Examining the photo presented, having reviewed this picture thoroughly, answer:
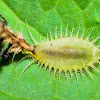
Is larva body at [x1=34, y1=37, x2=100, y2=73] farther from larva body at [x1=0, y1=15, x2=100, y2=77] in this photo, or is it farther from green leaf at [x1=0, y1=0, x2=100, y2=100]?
green leaf at [x1=0, y1=0, x2=100, y2=100]

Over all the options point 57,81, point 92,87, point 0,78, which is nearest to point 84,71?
point 92,87

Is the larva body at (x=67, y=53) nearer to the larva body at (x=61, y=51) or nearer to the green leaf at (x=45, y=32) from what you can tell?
the larva body at (x=61, y=51)

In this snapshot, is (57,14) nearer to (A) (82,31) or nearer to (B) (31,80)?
(A) (82,31)

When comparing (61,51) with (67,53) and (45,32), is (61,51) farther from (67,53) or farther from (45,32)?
(45,32)

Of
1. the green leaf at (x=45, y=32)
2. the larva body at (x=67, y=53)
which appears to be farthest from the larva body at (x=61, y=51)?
the green leaf at (x=45, y=32)

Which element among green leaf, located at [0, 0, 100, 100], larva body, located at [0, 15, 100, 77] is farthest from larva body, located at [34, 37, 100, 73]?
green leaf, located at [0, 0, 100, 100]
